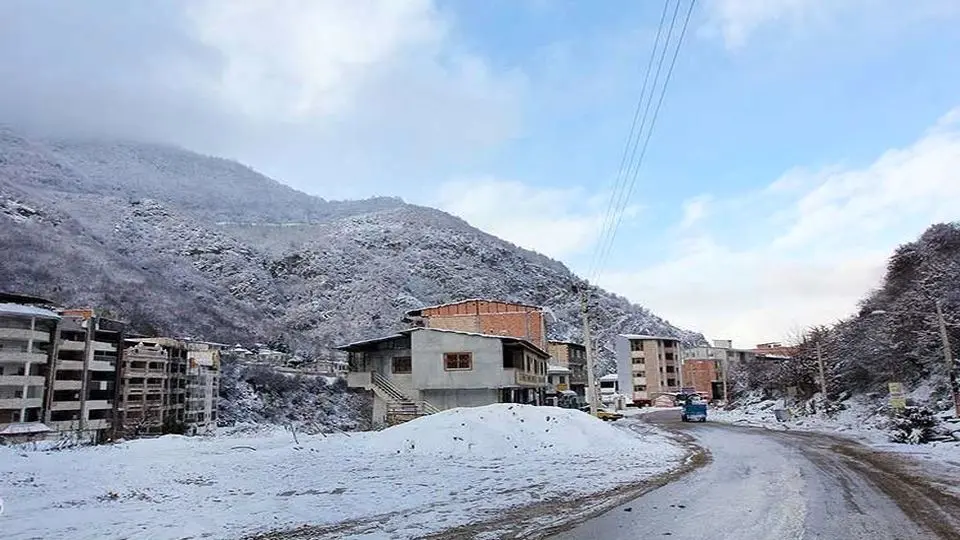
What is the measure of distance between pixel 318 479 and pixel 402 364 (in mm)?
34665

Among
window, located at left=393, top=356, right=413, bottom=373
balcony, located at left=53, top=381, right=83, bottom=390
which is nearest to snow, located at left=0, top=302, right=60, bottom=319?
balcony, located at left=53, top=381, right=83, bottom=390

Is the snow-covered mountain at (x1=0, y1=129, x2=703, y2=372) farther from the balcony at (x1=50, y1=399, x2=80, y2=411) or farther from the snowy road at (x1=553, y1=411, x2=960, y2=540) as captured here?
the snowy road at (x1=553, y1=411, x2=960, y2=540)

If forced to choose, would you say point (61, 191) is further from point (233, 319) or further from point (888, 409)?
point (888, 409)

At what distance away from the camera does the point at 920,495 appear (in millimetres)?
11672

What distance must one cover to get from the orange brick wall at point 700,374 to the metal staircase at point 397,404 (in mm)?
95688

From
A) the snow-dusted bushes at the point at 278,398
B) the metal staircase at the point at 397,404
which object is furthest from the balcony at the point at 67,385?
the metal staircase at the point at 397,404

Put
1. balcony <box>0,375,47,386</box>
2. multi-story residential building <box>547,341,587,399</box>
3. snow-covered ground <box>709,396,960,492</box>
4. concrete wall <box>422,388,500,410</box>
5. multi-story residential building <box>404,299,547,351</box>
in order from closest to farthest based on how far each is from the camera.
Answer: snow-covered ground <box>709,396,960,492</box> < concrete wall <box>422,388,500,410</box> < balcony <box>0,375,47,386</box> < multi-story residential building <box>404,299,547,351</box> < multi-story residential building <box>547,341,587,399</box>

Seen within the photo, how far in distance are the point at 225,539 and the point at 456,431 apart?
12433mm

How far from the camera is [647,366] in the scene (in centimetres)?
11856

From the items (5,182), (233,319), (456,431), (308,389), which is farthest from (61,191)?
(456,431)

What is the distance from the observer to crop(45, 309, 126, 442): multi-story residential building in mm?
60281

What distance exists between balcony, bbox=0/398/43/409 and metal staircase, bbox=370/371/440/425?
32.2m

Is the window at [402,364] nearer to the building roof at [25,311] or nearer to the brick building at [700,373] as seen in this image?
the building roof at [25,311]

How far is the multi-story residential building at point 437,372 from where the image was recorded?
45938 millimetres
